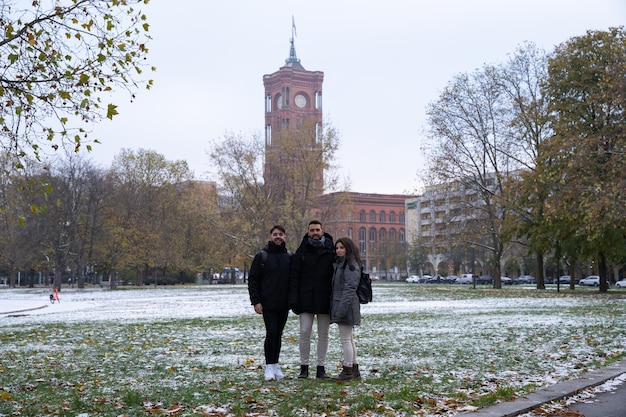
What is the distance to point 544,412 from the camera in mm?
7160

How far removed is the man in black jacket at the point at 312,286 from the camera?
9163 millimetres

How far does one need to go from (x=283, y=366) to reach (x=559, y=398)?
4.16 metres

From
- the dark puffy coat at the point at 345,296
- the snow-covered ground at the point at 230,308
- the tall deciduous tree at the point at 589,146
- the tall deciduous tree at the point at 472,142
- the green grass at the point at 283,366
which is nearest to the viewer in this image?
the green grass at the point at 283,366

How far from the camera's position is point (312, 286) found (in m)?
9.19

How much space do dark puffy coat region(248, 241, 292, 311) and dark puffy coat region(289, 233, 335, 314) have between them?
0.30 feet

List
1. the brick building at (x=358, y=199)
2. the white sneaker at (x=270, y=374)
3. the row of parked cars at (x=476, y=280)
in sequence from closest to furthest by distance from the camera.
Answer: the white sneaker at (x=270, y=374) < the row of parked cars at (x=476, y=280) < the brick building at (x=358, y=199)

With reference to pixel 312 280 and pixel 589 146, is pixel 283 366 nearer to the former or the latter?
pixel 312 280

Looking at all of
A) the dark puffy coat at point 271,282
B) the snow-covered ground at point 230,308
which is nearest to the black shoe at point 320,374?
the dark puffy coat at point 271,282

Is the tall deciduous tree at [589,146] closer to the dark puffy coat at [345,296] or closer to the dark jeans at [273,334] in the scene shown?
the dark puffy coat at [345,296]

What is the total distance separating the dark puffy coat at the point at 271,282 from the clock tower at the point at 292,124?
49.6 m

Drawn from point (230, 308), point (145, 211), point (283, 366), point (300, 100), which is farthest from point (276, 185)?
point (300, 100)

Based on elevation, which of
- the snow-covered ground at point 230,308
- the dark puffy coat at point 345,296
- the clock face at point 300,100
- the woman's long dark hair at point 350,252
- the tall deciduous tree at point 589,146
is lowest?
the snow-covered ground at point 230,308

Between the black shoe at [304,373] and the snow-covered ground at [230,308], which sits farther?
the snow-covered ground at [230,308]

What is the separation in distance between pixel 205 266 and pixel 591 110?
52077 millimetres
